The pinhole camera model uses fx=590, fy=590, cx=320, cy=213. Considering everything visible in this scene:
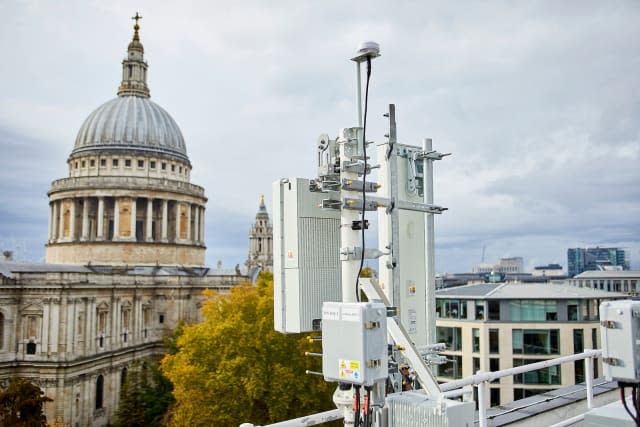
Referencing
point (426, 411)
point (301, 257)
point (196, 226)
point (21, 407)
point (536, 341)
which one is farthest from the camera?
point (196, 226)

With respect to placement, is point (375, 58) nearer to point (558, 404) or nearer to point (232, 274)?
point (558, 404)

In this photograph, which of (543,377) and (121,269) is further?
(121,269)

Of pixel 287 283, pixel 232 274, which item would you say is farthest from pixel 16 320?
pixel 287 283

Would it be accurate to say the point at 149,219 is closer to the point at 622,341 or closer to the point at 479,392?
the point at 479,392

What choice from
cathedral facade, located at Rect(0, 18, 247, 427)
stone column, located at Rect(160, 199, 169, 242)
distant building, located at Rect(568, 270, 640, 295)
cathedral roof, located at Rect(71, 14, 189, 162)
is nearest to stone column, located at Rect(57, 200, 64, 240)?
cathedral facade, located at Rect(0, 18, 247, 427)

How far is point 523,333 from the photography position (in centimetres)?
4406

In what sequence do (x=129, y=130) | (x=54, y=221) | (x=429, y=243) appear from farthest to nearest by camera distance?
1. (x=129, y=130)
2. (x=54, y=221)
3. (x=429, y=243)

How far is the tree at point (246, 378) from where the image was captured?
25797 mm

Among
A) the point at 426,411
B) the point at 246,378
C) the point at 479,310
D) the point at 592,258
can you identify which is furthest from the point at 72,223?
the point at 592,258

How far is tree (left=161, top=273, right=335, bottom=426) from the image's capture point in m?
25.8

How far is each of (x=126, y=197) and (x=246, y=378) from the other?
45.3m

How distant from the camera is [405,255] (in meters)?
8.59

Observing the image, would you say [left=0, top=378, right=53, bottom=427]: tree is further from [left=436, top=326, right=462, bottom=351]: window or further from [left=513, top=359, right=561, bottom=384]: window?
[left=513, top=359, right=561, bottom=384]: window

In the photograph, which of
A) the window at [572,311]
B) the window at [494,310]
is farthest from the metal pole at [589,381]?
the window at [572,311]
